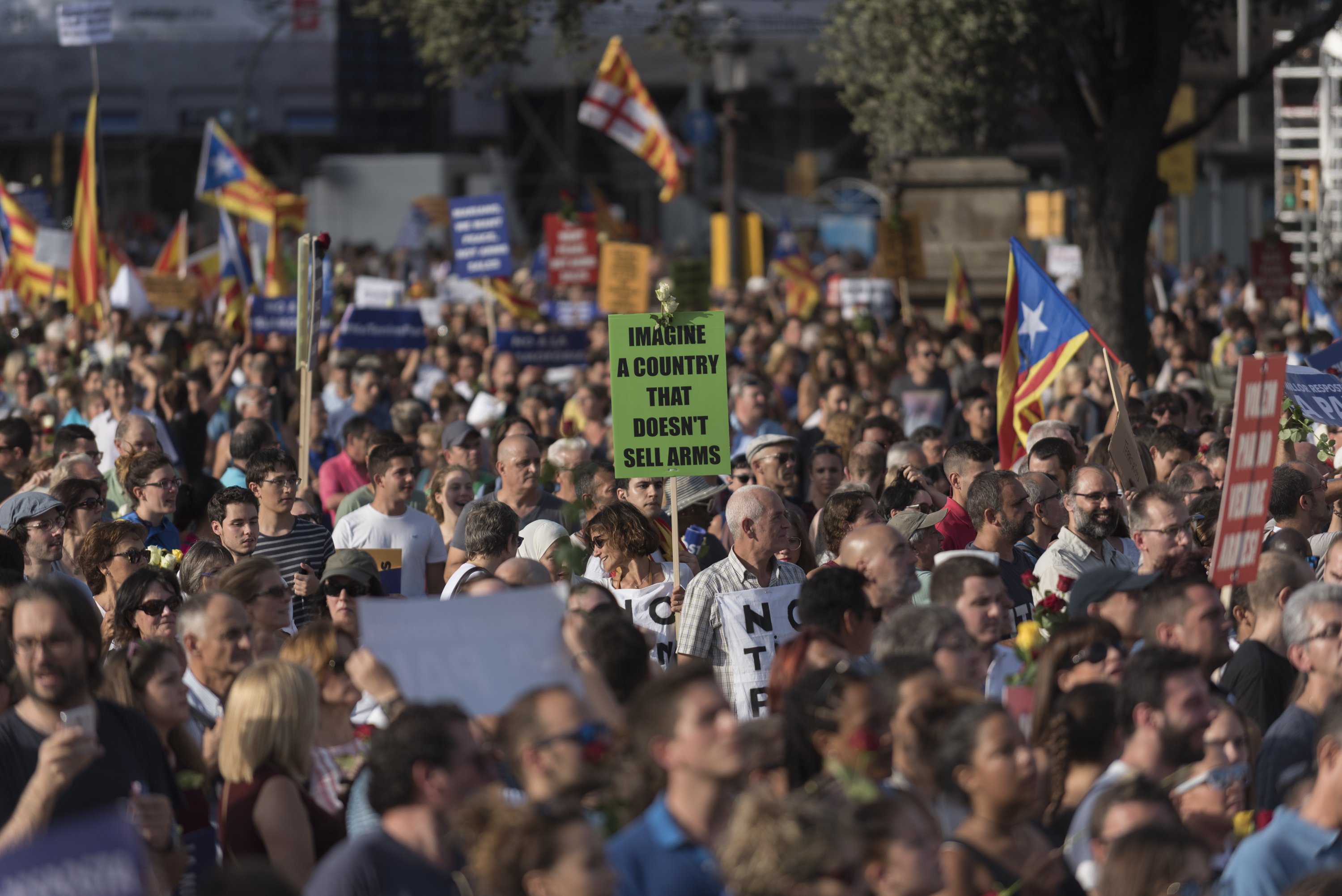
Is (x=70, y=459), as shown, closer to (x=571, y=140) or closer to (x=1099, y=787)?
(x=1099, y=787)

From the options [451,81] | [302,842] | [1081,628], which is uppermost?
[451,81]

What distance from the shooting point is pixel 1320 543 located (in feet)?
26.8

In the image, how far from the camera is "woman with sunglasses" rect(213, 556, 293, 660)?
6.17m

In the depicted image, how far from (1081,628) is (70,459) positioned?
5.29 metres

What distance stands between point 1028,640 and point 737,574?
1.59 metres

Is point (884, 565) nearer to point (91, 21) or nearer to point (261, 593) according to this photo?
point (261, 593)

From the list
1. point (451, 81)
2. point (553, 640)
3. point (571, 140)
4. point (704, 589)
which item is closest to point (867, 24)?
point (451, 81)

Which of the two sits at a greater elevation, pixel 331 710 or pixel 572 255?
pixel 572 255

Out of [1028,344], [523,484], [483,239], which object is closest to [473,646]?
[523,484]

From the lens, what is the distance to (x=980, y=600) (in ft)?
19.3

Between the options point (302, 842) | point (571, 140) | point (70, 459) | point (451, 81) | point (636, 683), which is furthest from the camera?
point (571, 140)

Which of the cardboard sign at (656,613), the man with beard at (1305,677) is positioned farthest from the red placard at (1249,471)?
the cardboard sign at (656,613)

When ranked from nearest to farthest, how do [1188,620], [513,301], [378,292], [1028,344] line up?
[1188,620]
[1028,344]
[513,301]
[378,292]

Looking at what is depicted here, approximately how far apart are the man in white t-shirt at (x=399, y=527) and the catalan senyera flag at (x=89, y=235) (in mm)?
8985
